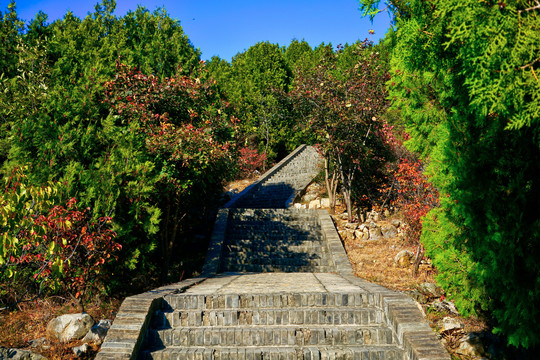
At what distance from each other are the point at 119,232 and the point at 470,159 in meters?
6.25

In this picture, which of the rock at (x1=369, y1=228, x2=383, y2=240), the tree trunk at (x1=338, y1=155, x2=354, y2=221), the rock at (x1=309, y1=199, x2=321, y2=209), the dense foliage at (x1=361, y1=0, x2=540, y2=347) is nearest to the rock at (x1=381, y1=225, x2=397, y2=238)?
the rock at (x1=369, y1=228, x2=383, y2=240)

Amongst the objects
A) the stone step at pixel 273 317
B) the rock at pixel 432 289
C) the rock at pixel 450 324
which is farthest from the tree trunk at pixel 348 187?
the stone step at pixel 273 317

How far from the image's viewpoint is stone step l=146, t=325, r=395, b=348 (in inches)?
244

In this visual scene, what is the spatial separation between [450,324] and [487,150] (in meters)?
3.69

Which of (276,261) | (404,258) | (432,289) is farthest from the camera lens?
(276,261)

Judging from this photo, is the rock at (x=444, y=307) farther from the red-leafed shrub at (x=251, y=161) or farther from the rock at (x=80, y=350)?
the red-leafed shrub at (x=251, y=161)

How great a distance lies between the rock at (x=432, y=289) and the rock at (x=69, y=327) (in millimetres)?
7062

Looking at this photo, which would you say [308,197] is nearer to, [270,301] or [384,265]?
[384,265]

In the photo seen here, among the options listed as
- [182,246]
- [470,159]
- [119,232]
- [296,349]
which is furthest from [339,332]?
[182,246]

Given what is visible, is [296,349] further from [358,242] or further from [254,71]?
[254,71]

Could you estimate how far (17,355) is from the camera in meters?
5.66

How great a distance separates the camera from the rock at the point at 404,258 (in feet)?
34.8

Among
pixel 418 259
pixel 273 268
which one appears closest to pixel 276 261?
pixel 273 268

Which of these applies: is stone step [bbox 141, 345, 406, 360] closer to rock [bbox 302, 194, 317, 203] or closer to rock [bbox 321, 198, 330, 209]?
rock [bbox 321, 198, 330, 209]
